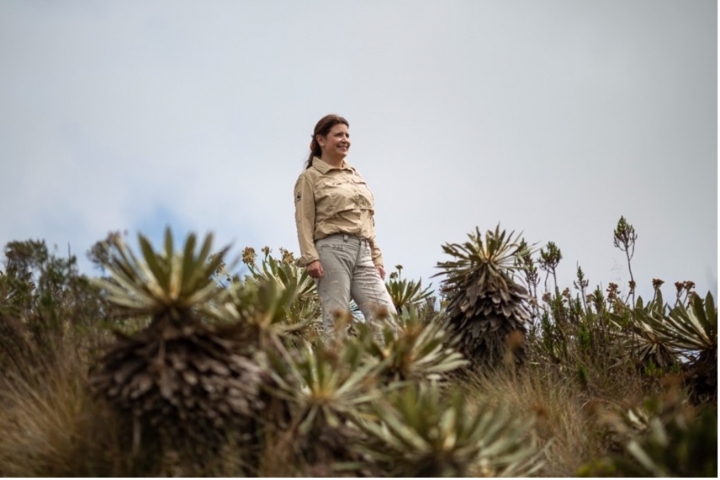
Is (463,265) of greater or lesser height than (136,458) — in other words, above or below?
above

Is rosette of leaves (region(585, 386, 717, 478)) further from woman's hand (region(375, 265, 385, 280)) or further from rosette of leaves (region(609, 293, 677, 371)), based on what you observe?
woman's hand (region(375, 265, 385, 280))

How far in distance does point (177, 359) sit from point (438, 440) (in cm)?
121

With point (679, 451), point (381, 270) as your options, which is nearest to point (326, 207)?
point (381, 270)

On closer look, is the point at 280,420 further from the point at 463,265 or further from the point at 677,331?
the point at 677,331

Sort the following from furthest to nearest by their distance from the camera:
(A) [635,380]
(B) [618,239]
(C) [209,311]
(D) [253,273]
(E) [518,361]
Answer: (D) [253,273], (B) [618,239], (E) [518,361], (A) [635,380], (C) [209,311]

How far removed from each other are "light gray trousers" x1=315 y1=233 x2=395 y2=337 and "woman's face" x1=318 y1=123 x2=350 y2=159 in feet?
2.57

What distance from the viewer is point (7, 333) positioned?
431cm

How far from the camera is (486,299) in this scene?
5.48m

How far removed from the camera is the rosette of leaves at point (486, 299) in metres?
5.38

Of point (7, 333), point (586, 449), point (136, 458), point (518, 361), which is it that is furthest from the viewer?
point (518, 361)

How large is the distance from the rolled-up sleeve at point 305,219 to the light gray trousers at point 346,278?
13cm

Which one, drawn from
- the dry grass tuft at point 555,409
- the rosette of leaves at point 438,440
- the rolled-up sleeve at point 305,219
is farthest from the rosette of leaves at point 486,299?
the rosette of leaves at point 438,440

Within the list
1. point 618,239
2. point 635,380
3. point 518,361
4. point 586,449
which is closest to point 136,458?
point 586,449

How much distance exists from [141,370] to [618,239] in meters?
5.72
